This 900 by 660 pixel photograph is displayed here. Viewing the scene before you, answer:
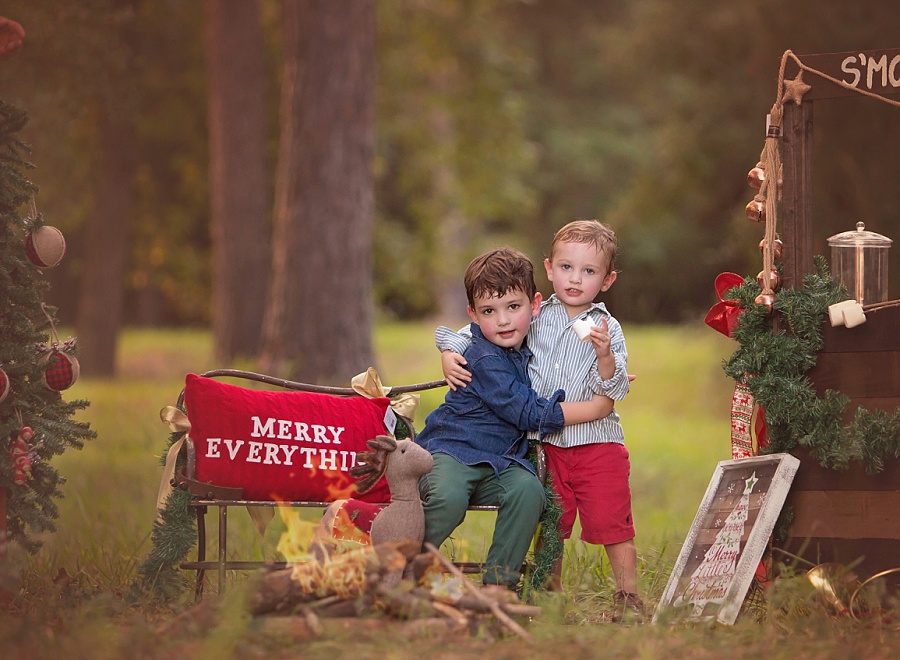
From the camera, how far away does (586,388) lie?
4395 mm

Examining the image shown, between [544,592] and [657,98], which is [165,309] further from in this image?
[544,592]

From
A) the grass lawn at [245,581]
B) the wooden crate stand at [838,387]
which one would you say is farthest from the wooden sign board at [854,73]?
the grass lawn at [245,581]

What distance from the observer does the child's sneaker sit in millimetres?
4152

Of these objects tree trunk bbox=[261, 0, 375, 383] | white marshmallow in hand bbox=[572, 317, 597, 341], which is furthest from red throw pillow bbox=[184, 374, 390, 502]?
tree trunk bbox=[261, 0, 375, 383]

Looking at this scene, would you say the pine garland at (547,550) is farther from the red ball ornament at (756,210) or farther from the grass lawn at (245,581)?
the red ball ornament at (756,210)

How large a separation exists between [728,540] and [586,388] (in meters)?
0.80

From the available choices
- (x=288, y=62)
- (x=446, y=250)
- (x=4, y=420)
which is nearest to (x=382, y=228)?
(x=446, y=250)

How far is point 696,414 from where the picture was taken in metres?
13.4

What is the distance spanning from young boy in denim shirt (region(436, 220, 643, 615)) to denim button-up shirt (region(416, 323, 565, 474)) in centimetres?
7

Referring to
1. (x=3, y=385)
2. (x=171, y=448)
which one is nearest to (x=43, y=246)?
(x=3, y=385)

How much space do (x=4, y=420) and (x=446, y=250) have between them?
833 inches

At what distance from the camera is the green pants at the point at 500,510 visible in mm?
4117

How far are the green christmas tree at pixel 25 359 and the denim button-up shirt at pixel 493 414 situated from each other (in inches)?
60.3

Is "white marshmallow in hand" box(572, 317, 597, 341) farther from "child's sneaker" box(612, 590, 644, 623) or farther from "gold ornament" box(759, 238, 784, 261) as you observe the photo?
"child's sneaker" box(612, 590, 644, 623)
